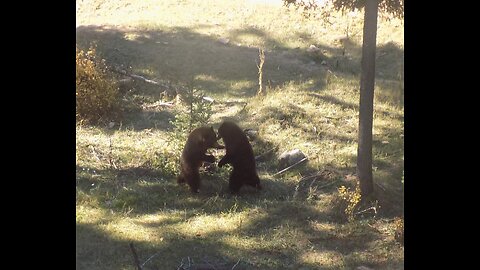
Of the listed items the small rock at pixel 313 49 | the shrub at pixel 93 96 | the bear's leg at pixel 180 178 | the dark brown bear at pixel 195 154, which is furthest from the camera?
the small rock at pixel 313 49

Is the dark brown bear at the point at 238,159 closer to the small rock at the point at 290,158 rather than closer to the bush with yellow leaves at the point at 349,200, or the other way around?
the small rock at the point at 290,158

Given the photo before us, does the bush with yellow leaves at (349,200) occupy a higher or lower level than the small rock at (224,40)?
lower

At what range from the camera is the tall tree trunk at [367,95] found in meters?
7.49

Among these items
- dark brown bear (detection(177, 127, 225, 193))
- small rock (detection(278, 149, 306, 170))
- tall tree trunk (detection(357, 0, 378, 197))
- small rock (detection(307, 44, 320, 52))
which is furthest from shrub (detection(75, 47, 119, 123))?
small rock (detection(307, 44, 320, 52))

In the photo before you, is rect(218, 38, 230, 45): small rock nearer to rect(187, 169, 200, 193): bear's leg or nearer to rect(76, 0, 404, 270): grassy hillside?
rect(76, 0, 404, 270): grassy hillside

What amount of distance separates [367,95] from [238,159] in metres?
2.11

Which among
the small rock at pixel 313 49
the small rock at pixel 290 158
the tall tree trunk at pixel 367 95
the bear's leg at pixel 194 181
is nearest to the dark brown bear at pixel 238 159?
the bear's leg at pixel 194 181

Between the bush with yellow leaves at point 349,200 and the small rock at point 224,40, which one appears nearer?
the bush with yellow leaves at point 349,200

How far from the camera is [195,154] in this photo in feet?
28.2

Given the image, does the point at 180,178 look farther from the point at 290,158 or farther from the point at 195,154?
the point at 290,158

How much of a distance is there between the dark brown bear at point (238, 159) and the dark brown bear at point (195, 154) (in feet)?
0.83

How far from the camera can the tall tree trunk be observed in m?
7.49

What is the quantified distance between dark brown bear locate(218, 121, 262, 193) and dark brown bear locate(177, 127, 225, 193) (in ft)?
0.83

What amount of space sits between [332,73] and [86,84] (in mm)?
6357
